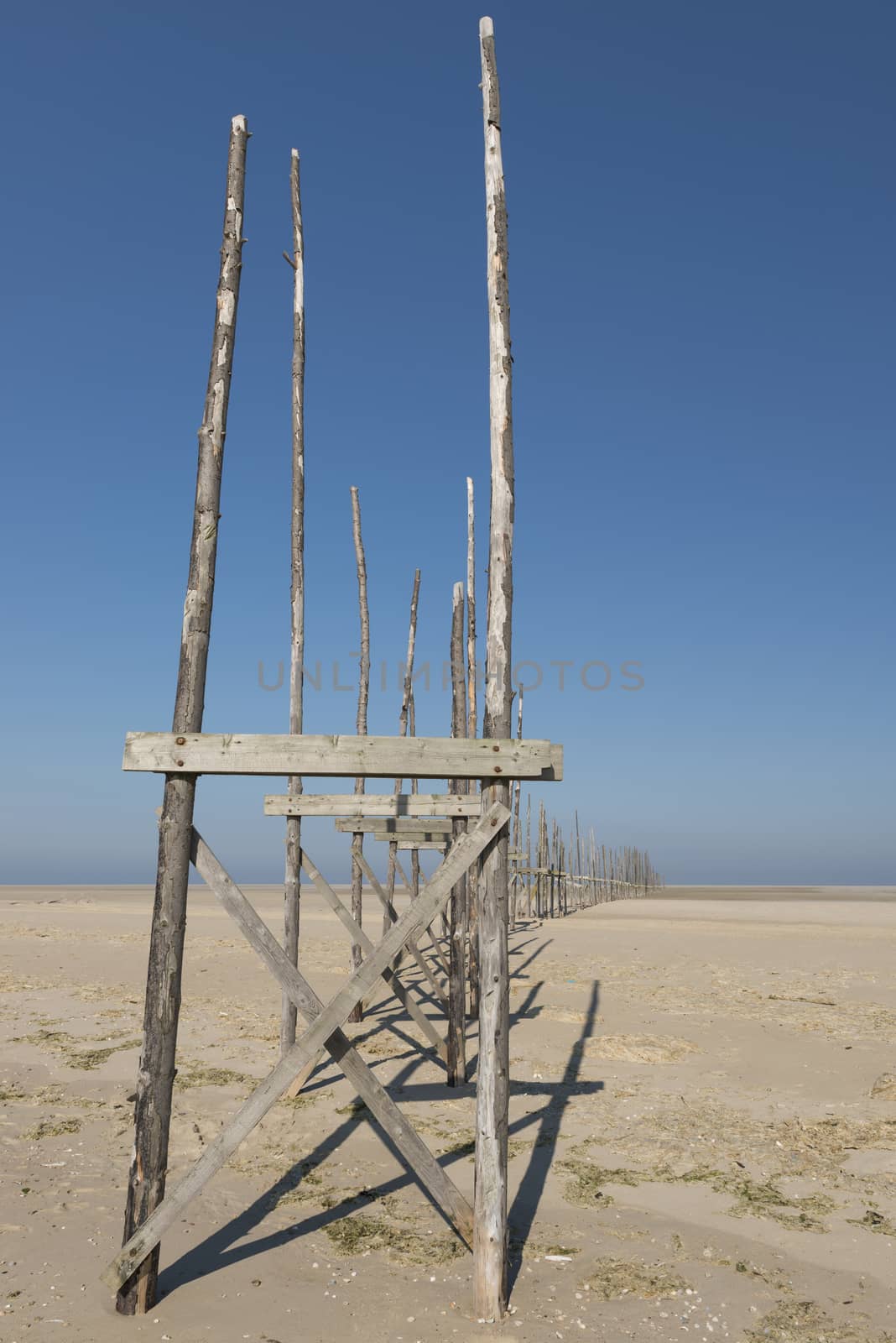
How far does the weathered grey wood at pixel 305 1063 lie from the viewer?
14.5 feet

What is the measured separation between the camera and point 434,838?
37.8ft

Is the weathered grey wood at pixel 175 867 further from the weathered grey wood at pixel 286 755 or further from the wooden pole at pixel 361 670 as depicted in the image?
the wooden pole at pixel 361 670

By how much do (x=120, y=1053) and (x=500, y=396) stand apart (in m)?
8.19

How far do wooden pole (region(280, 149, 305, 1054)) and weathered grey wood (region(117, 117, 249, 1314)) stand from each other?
4.04m

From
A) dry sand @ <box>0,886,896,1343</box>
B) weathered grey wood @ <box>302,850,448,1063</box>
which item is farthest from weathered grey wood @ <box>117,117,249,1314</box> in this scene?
weathered grey wood @ <box>302,850,448,1063</box>

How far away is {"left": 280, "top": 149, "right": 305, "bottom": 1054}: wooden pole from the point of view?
8883 mm

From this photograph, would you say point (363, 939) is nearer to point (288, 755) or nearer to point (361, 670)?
point (361, 670)

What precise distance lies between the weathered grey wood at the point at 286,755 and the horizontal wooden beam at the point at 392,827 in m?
6.27

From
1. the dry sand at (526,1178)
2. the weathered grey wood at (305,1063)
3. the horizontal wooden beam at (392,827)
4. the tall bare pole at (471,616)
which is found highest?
the tall bare pole at (471,616)

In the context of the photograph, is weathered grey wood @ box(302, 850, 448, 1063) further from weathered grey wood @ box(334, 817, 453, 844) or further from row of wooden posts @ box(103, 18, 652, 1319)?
row of wooden posts @ box(103, 18, 652, 1319)

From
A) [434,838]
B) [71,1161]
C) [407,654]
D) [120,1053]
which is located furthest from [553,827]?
[71,1161]

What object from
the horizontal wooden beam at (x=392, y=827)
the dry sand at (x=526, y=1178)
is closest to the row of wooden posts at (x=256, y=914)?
the dry sand at (x=526, y=1178)

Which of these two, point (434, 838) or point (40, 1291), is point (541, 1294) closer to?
point (40, 1291)

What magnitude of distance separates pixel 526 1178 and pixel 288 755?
150 inches
